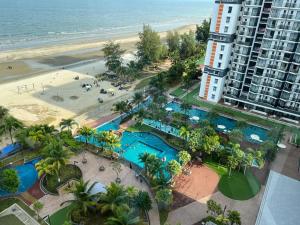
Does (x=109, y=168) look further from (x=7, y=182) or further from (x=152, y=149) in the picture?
(x=7, y=182)

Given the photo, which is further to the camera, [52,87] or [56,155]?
[52,87]

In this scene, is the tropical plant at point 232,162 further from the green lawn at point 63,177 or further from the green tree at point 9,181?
the green tree at point 9,181

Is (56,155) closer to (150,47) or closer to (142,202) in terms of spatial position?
(142,202)

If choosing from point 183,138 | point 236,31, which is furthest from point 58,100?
point 236,31

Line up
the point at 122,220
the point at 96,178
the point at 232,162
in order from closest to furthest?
the point at 122,220
the point at 96,178
the point at 232,162

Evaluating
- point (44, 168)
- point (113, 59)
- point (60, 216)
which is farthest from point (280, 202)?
point (113, 59)

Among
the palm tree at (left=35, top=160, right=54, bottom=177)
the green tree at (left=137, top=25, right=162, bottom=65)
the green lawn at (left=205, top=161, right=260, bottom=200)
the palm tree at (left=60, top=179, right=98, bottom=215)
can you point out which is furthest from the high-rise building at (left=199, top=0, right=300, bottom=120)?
the palm tree at (left=35, top=160, right=54, bottom=177)
